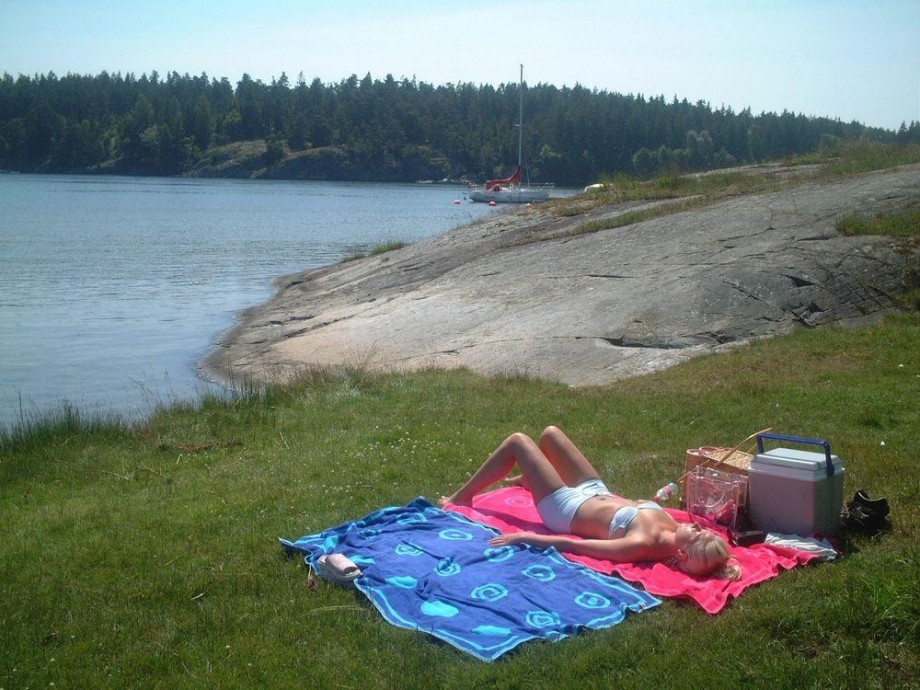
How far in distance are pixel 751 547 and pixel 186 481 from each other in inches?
198

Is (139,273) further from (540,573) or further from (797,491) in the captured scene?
(797,491)

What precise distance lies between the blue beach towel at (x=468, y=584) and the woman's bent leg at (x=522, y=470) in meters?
0.45

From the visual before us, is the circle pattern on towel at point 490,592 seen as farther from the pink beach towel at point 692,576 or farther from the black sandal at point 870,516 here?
the black sandal at point 870,516

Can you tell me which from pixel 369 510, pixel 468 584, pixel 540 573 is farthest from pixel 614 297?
pixel 468 584

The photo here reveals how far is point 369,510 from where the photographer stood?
308 inches

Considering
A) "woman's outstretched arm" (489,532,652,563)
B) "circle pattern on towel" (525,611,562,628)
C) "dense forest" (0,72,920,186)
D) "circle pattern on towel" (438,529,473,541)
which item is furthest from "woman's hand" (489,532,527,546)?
"dense forest" (0,72,920,186)

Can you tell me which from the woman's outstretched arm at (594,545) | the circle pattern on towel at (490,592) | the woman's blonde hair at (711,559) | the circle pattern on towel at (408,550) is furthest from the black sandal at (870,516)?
the circle pattern on towel at (408,550)

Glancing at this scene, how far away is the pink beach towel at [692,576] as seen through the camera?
596 centimetres

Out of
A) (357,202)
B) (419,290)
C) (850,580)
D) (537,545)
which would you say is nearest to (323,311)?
(419,290)

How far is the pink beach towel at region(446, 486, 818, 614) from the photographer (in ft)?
19.6

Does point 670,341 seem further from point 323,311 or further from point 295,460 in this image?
point 323,311

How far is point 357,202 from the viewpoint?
8738cm

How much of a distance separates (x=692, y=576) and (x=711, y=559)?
0.18 metres

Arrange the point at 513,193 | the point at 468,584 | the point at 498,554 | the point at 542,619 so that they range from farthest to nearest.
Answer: the point at 513,193
the point at 498,554
the point at 468,584
the point at 542,619
